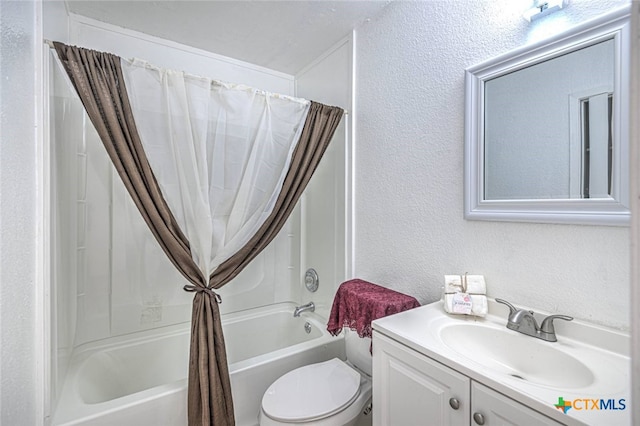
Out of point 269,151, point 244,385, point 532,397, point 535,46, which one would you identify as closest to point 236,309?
point 244,385

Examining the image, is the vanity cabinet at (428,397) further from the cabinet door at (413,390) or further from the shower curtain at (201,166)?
the shower curtain at (201,166)

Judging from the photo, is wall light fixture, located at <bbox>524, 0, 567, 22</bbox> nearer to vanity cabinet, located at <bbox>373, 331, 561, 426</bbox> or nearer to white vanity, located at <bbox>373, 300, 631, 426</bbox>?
white vanity, located at <bbox>373, 300, 631, 426</bbox>

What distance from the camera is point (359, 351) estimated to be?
1722 millimetres

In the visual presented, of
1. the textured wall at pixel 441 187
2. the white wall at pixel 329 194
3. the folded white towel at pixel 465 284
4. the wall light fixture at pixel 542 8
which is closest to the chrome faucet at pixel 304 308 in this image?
the white wall at pixel 329 194

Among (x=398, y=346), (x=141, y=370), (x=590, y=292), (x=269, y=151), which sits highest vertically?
(x=269, y=151)

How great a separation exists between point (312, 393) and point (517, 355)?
2.80ft

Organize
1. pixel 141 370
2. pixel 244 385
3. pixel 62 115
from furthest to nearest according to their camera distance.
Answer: pixel 141 370
pixel 244 385
pixel 62 115

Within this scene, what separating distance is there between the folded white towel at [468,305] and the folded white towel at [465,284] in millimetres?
39

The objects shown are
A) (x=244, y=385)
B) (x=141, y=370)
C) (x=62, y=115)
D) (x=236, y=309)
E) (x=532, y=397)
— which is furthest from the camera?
(x=236, y=309)

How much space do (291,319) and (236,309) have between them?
1.47 feet

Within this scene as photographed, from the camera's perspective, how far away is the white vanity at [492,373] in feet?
2.28

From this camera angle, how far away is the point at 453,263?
4.40 feet

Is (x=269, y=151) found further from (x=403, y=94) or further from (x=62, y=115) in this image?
(x=62, y=115)

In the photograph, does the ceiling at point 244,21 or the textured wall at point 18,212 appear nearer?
the textured wall at point 18,212
